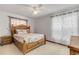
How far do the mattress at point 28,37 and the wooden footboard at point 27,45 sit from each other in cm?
5

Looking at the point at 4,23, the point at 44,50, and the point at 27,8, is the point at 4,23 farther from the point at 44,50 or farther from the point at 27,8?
the point at 44,50

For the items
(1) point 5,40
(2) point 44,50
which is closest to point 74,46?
(2) point 44,50

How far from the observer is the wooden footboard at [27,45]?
4.48ft

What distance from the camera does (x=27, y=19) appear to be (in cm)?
147

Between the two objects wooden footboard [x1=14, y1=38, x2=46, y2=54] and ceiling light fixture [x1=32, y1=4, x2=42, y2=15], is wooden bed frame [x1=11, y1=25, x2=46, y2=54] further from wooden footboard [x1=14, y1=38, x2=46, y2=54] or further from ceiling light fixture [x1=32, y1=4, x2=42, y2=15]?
ceiling light fixture [x1=32, y1=4, x2=42, y2=15]

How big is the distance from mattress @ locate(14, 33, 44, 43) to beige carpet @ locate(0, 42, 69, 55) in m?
0.15

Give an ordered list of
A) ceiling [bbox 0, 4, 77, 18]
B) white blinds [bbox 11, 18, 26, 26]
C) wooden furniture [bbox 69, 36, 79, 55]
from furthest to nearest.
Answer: white blinds [bbox 11, 18, 26, 26] → ceiling [bbox 0, 4, 77, 18] → wooden furniture [bbox 69, 36, 79, 55]

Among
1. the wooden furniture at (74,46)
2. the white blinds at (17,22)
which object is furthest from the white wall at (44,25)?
the wooden furniture at (74,46)

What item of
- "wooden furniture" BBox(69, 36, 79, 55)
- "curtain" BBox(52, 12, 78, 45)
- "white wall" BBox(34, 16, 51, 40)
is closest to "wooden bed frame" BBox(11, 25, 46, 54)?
"white wall" BBox(34, 16, 51, 40)

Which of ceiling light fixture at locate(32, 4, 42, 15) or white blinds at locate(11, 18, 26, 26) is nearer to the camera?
ceiling light fixture at locate(32, 4, 42, 15)

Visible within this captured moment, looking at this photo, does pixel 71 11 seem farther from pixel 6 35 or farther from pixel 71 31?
pixel 6 35

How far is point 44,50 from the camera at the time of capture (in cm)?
140

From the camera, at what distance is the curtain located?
4.23 ft

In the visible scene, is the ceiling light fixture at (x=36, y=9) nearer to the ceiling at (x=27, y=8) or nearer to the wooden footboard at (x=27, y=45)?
the ceiling at (x=27, y=8)
